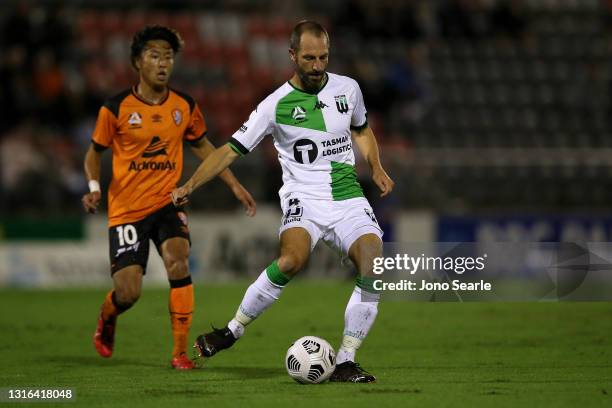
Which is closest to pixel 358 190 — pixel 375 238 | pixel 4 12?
pixel 375 238

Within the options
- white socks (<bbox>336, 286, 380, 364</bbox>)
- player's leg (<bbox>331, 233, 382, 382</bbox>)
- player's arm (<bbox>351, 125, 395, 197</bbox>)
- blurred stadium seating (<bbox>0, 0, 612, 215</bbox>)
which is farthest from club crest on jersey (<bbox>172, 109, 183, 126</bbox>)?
blurred stadium seating (<bbox>0, 0, 612, 215</bbox>)

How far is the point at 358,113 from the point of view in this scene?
8.32 meters

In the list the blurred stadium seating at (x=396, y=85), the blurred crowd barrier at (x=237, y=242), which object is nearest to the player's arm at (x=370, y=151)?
the blurred crowd barrier at (x=237, y=242)

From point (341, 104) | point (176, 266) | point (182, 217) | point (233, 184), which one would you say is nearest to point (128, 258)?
point (176, 266)

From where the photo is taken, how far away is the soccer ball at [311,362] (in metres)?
7.65

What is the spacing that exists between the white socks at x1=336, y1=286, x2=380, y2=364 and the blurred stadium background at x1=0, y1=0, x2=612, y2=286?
988 cm

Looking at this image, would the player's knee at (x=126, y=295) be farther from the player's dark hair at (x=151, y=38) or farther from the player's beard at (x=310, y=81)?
the player's beard at (x=310, y=81)

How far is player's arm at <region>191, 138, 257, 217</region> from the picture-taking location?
880cm

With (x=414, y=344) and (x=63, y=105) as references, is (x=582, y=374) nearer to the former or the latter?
(x=414, y=344)

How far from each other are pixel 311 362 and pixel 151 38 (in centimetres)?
297

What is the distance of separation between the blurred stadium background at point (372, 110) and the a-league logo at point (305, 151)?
31.0 feet

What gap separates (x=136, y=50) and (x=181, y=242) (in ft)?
5.10

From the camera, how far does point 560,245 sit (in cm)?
858

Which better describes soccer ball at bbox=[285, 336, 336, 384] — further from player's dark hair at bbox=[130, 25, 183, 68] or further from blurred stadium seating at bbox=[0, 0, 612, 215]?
blurred stadium seating at bbox=[0, 0, 612, 215]
